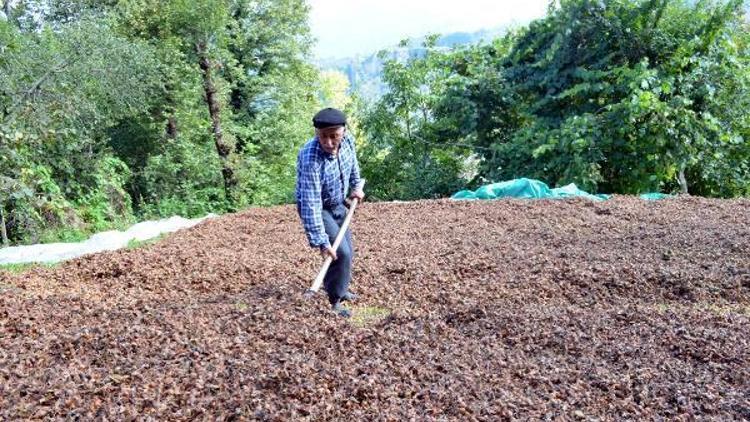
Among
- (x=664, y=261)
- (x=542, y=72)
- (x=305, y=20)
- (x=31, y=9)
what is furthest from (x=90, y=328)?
(x=305, y=20)

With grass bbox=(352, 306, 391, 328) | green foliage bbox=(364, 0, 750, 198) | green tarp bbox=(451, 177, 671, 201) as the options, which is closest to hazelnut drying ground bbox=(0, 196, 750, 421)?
grass bbox=(352, 306, 391, 328)

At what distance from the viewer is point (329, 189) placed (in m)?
3.84

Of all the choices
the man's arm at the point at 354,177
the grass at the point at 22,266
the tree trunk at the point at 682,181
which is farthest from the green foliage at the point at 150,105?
the tree trunk at the point at 682,181

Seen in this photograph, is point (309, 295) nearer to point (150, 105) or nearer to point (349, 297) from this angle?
point (349, 297)

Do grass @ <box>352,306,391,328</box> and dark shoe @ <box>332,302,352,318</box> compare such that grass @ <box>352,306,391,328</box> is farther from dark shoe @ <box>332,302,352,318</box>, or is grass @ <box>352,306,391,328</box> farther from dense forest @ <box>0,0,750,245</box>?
dense forest @ <box>0,0,750,245</box>

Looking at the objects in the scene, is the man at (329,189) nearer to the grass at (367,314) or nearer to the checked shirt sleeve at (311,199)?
the checked shirt sleeve at (311,199)

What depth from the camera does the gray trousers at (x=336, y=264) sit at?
3.87 m

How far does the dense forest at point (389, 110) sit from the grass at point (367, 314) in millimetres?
3438

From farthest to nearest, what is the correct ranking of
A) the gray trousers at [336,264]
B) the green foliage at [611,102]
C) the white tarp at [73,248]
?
Result: the green foliage at [611,102] → the white tarp at [73,248] → the gray trousers at [336,264]

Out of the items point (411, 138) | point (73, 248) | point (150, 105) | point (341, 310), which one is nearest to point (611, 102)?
point (411, 138)

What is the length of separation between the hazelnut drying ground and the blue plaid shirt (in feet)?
1.37

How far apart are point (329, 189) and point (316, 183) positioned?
0.20 meters

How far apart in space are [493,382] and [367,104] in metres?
10.7

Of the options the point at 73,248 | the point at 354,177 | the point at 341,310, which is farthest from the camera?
the point at 73,248
